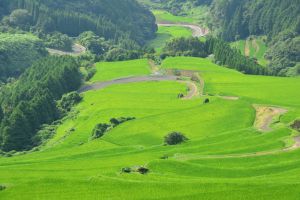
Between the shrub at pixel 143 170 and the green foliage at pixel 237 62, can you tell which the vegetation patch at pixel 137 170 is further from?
the green foliage at pixel 237 62

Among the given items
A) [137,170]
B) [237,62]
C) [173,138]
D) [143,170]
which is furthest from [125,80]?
[137,170]

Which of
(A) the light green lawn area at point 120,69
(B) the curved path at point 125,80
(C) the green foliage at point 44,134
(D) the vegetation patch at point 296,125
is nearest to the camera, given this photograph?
(D) the vegetation patch at point 296,125

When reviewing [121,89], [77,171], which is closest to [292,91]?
[121,89]

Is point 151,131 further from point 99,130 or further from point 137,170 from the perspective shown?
point 137,170

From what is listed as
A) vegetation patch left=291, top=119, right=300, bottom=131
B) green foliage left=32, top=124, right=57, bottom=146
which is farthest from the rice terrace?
vegetation patch left=291, top=119, right=300, bottom=131

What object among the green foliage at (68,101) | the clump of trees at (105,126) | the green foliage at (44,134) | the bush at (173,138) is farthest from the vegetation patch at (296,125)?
the green foliage at (68,101)

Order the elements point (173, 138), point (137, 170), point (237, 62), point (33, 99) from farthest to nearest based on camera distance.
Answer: point (237, 62) → point (33, 99) → point (173, 138) → point (137, 170)
